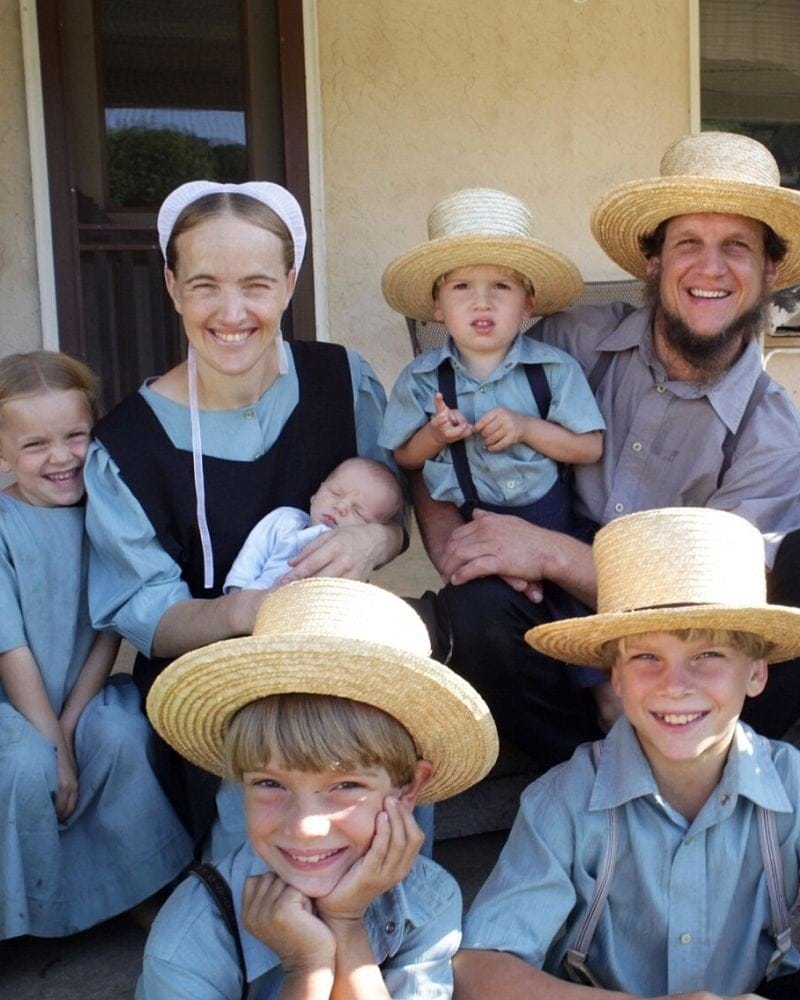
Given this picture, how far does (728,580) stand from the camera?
2316mm

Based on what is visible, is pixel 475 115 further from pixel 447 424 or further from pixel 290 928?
pixel 290 928

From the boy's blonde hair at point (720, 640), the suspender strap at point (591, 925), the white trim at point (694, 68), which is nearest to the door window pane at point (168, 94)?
the white trim at point (694, 68)

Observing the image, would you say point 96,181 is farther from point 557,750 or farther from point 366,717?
point 366,717

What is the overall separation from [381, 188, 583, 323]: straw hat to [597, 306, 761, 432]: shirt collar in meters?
0.21

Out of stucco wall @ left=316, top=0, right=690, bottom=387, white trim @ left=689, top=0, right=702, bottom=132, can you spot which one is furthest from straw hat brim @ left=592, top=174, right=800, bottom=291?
white trim @ left=689, top=0, right=702, bottom=132

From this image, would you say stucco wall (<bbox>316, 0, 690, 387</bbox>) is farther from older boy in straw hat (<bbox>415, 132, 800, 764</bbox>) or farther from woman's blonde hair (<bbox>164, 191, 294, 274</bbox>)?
woman's blonde hair (<bbox>164, 191, 294, 274</bbox>)

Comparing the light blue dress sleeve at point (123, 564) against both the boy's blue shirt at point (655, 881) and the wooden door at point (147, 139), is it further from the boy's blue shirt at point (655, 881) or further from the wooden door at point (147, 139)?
the wooden door at point (147, 139)

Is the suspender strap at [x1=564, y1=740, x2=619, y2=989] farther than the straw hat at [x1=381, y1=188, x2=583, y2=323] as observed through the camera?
No

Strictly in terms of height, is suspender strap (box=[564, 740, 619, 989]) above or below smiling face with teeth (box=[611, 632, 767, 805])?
below

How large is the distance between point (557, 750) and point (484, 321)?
1069mm

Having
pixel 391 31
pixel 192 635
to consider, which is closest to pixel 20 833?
pixel 192 635

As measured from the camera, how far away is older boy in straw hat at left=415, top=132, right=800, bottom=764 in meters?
3.00

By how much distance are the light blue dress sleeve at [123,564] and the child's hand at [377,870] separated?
3.06 ft

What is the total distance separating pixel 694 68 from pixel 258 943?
4524mm
